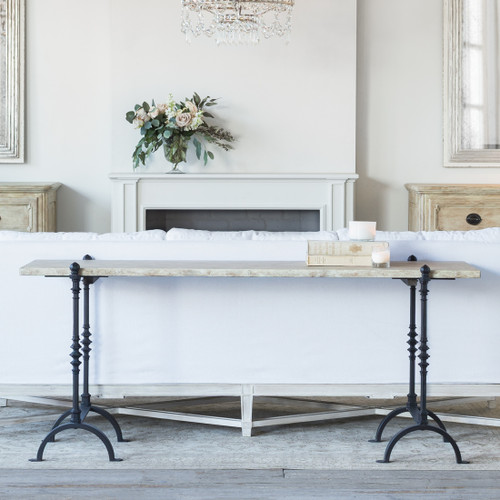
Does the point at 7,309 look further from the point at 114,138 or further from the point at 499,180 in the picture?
the point at 499,180

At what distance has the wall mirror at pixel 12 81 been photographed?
6.29 metres

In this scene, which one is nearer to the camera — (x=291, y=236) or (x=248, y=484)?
(x=248, y=484)

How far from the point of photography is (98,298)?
120 inches

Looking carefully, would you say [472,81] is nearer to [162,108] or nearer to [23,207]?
[162,108]

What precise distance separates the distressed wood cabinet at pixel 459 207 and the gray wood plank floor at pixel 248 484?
332cm

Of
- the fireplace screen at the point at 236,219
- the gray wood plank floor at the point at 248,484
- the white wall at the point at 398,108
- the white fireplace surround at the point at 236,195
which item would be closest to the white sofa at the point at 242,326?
the gray wood plank floor at the point at 248,484

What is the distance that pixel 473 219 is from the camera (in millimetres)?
5922

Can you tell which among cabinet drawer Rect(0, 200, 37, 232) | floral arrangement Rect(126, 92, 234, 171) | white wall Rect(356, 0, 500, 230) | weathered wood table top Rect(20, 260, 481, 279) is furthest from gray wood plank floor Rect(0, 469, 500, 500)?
white wall Rect(356, 0, 500, 230)

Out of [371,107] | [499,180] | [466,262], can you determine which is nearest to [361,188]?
[371,107]

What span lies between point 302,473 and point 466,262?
0.93m

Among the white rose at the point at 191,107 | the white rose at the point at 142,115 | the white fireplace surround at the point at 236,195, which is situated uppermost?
the white rose at the point at 191,107

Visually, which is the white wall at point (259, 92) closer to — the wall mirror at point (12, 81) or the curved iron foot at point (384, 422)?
the wall mirror at point (12, 81)

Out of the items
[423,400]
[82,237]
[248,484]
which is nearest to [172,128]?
[82,237]

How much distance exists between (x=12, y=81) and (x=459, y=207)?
337cm
